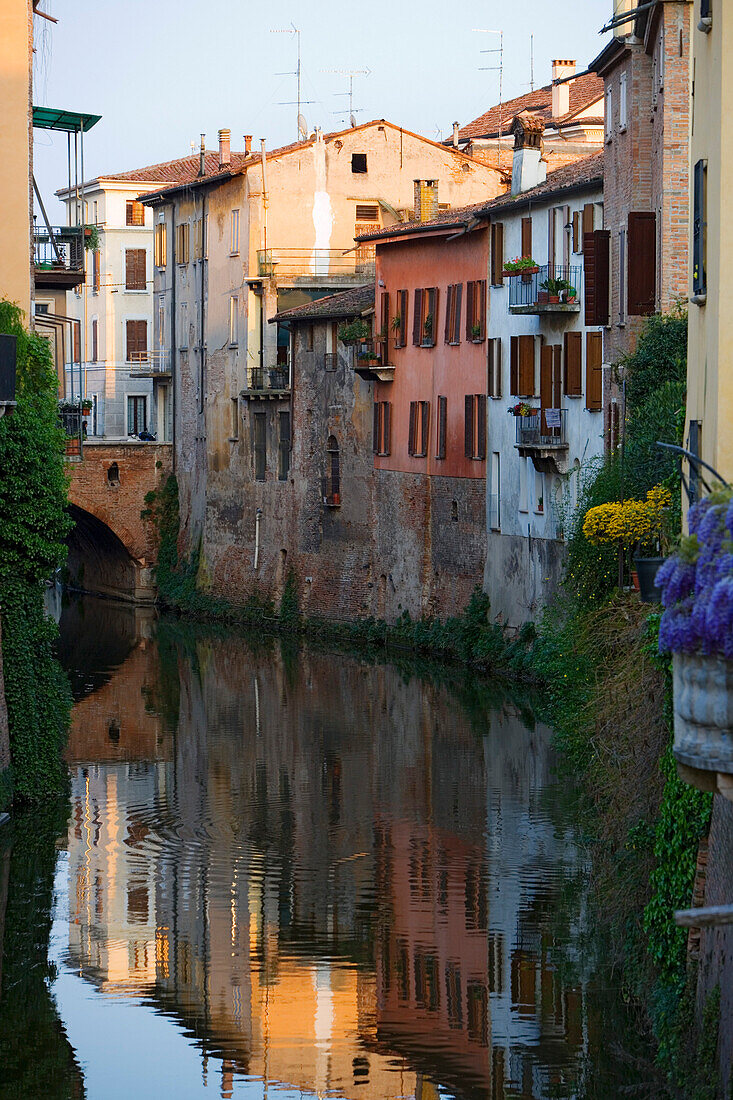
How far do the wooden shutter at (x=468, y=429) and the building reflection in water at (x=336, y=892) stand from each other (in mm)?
8592

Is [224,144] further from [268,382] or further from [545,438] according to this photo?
[545,438]

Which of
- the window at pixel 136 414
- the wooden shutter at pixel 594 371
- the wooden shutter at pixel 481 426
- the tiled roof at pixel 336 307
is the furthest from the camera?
the window at pixel 136 414

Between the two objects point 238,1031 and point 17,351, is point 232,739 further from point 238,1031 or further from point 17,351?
point 238,1031

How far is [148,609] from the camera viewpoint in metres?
59.3

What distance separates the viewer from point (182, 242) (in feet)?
202

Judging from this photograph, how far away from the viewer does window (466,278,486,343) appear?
43.2m

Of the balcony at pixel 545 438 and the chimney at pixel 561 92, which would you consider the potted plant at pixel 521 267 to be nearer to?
the balcony at pixel 545 438

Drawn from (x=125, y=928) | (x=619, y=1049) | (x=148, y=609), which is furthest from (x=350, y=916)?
(x=148, y=609)

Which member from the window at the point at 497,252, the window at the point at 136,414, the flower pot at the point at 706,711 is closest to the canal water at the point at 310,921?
the flower pot at the point at 706,711

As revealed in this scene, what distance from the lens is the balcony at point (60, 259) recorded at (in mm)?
35500

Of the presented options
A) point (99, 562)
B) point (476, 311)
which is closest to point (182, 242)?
point (99, 562)

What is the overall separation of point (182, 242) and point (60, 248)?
25.6 m

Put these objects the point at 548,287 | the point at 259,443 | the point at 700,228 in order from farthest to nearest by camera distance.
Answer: the point at 259,443, the point at 548,287, the point at 700,228

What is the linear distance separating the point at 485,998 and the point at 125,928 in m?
4.76
